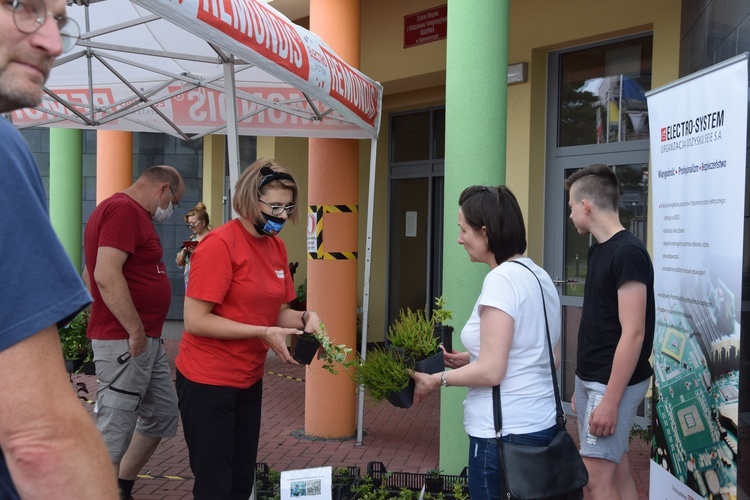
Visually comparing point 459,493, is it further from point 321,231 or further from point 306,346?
point 321,231

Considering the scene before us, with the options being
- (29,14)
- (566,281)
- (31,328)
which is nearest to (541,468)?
(31,328)

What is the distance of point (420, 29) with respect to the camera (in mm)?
8453

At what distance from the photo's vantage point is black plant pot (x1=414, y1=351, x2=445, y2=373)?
304cm

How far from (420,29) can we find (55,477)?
8006 millimetres

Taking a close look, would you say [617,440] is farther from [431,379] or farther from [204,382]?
[204,382]

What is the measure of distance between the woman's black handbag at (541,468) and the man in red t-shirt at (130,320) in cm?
236

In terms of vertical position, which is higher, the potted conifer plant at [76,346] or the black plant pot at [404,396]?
the black plant pot at [404,396]

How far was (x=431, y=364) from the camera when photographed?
3.06 m

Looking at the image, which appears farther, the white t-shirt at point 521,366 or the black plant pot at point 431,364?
the black plant pot at point 431,364

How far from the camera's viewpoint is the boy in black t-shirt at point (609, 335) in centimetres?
330

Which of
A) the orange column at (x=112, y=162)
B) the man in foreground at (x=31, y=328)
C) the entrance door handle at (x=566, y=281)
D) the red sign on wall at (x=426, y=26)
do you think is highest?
the red sign on wall at (x=426, y=26)

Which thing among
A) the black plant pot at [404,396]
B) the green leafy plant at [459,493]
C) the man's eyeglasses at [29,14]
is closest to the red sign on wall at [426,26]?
the green leafy plant at [459,493]

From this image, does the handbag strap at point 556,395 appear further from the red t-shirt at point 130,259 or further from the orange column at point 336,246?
the orange column at point 336,246

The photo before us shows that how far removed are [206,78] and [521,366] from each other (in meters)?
3.37
